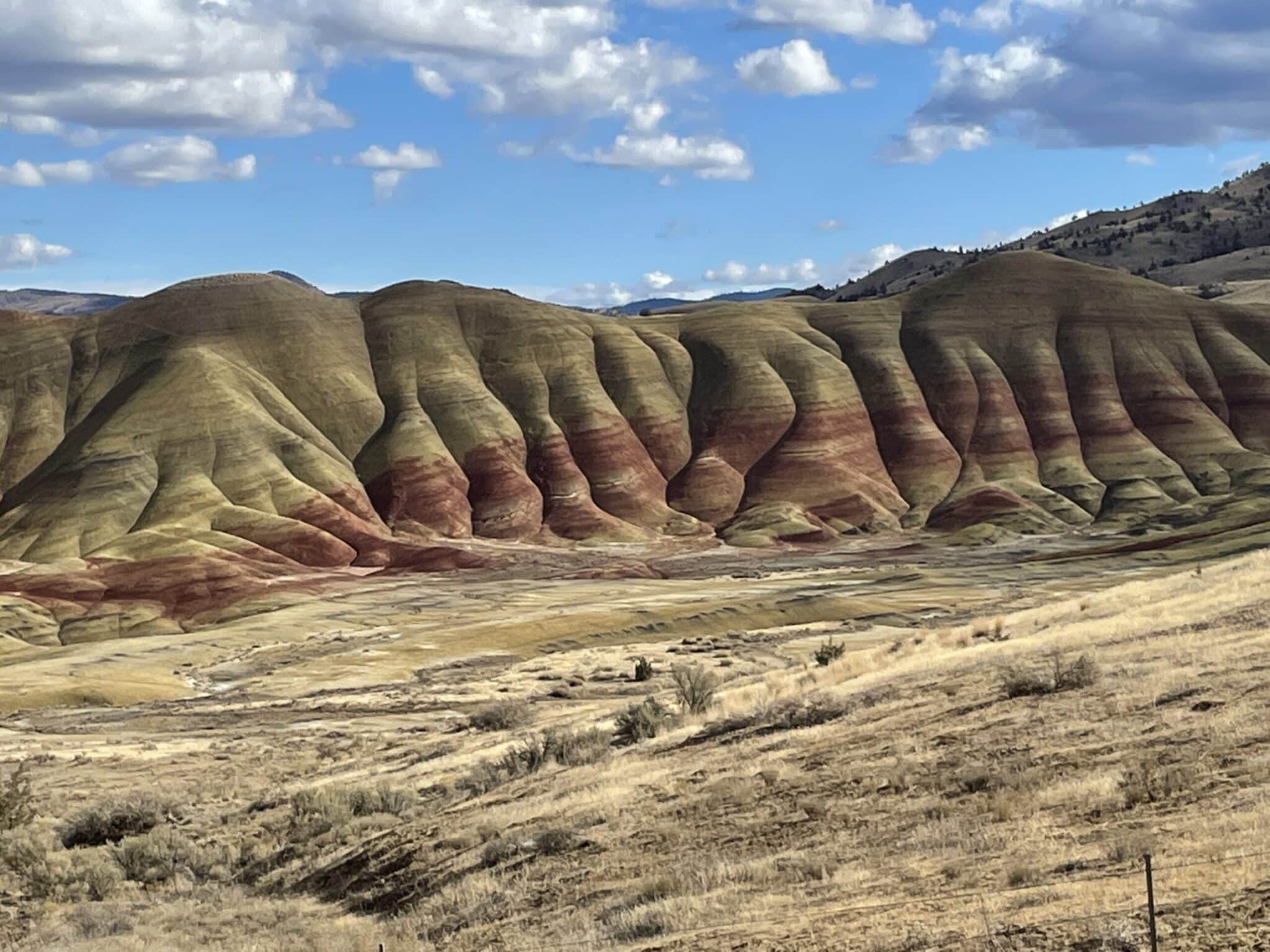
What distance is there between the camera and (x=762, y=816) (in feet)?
61.7

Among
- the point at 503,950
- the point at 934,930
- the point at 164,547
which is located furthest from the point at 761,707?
the point at 164,547

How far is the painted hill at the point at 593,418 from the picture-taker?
12512 centimetres

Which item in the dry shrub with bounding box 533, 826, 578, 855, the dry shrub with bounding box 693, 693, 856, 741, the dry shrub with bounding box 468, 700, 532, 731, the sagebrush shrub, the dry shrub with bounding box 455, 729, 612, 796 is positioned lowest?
the sagebrush shrub

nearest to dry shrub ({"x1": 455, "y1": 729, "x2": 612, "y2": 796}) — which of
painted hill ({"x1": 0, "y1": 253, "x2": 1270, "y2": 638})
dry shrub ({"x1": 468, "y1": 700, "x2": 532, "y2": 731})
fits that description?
dry shrub ({"x1": 468, "y1": 700, "x2": 532, "y2": 731})

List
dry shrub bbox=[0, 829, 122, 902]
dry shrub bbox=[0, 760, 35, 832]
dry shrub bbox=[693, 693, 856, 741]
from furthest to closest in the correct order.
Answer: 1. dry shrub bbox=[0, 760, 35, 832]
2. dry shrub bbox=[693, 693, 856, 741]
3. dry shrub bbox=[0, 829, 122, 902]

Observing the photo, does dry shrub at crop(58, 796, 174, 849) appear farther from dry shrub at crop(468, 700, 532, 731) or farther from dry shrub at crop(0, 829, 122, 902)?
dry shrub at crop(468, 700, 532, 731)

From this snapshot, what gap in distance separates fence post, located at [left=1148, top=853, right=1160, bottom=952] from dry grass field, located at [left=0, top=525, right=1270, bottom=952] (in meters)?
0.16

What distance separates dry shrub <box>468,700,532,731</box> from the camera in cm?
3728

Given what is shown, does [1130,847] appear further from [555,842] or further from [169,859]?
[169,859]

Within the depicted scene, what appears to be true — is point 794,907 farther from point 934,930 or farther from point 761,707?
point 761,707

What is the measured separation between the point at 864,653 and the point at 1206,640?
1227cm

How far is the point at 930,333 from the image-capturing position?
158750mm

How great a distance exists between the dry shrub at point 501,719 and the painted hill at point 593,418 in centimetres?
7437

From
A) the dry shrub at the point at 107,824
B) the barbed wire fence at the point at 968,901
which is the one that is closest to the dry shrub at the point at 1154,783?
the barbed wire fence at the point at 968,901
